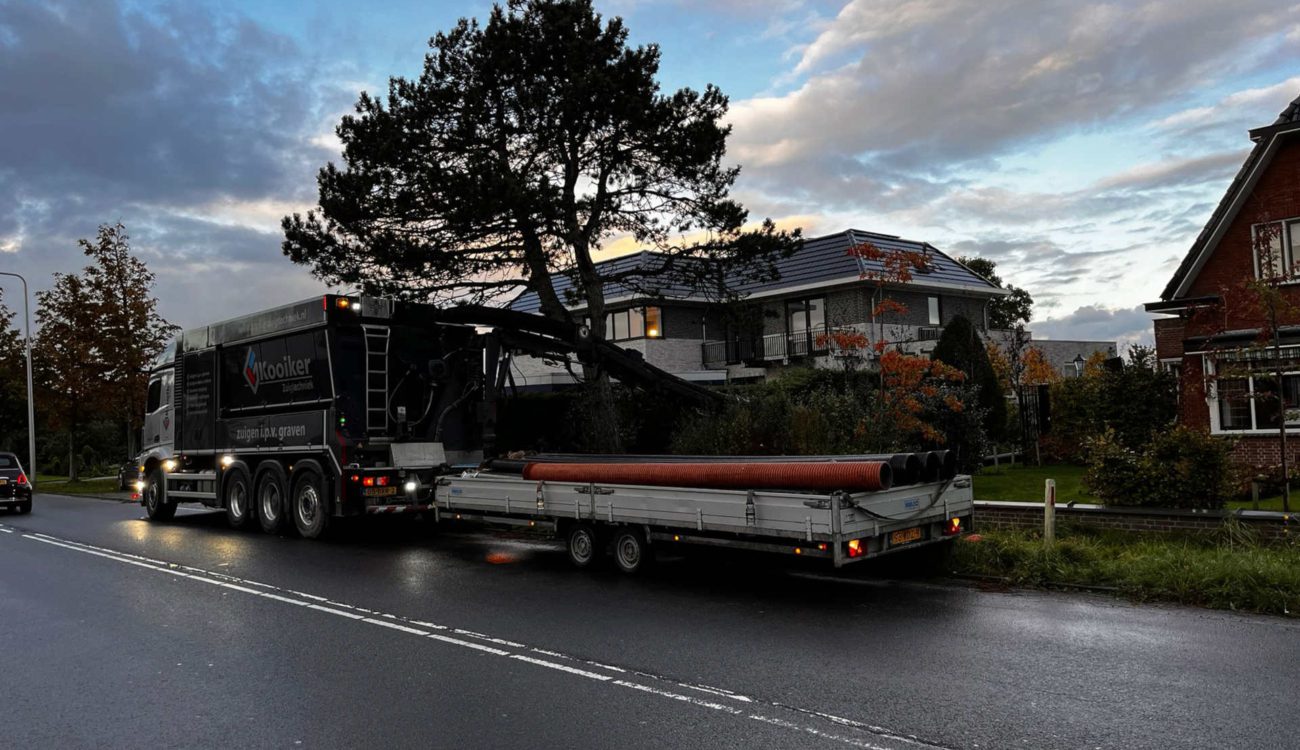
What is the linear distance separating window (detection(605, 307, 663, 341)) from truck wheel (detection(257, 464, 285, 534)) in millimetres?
20322

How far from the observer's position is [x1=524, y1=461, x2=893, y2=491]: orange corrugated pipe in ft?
28.8

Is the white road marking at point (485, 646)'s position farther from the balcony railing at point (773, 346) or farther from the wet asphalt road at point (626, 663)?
the balcony railing at point (773, 346)

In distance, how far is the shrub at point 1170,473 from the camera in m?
11.0

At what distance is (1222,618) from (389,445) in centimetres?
1121

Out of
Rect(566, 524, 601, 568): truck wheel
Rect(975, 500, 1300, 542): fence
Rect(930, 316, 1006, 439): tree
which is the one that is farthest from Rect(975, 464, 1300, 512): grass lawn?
Rect(566, 524, 601, 568): truck wheel

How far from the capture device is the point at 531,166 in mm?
18750

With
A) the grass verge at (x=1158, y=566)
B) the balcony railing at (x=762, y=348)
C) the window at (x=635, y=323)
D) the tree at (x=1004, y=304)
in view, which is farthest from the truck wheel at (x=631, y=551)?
the tree at (x=1004, y=304)

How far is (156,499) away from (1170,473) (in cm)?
1795

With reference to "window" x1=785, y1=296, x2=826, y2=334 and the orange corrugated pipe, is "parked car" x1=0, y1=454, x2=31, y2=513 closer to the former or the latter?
the orange corrugated pipe

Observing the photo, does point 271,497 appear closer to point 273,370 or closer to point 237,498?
point 237,498

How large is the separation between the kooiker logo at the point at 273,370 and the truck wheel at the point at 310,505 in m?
1.58

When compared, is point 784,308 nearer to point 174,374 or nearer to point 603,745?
point 174,374

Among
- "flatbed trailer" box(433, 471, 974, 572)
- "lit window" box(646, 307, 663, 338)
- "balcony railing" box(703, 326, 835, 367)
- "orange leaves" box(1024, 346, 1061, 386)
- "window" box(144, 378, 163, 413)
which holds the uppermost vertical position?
"lit window" box(646, 307, 663, 338)

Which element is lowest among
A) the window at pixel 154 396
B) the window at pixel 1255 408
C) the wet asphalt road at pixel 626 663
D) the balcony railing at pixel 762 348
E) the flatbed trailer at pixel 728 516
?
the wet asphalt road at pixel 626 663
